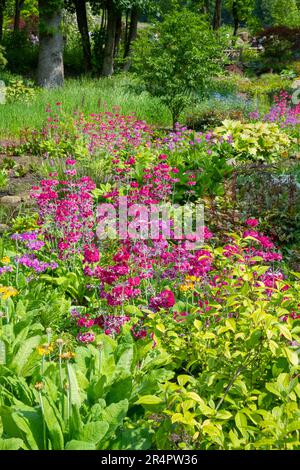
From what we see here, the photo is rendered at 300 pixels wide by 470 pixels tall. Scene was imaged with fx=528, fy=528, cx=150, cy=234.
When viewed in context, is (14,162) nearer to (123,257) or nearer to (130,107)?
(130,107)

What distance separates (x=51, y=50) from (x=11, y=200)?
450 inches

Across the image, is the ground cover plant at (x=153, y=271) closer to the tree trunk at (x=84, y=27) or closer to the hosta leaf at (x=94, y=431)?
the hosta leaf at (x=94, y=431)

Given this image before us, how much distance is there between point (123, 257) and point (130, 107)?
910cm

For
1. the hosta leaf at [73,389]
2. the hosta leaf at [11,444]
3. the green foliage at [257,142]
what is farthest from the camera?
the green foliage at [257,142]

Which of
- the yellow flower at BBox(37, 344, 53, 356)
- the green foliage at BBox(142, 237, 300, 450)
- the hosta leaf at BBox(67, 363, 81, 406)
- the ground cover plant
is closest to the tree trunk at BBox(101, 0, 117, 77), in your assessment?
the ground cover plant

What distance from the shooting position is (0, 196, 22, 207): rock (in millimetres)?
6497

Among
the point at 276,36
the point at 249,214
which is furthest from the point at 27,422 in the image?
the point at 276,36

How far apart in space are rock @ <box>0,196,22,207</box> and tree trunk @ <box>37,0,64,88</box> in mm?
10221

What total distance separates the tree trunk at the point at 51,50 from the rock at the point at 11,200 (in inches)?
402

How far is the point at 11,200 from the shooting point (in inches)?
258

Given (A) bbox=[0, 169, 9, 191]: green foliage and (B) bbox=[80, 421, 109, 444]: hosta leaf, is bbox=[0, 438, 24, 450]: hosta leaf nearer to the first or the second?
(B) bbox=[80, 421, 109, 444]: hosta leaf

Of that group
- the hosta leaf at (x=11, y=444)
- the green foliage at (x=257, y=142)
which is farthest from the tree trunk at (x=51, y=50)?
the hosta leaf at (x=11, y=444)

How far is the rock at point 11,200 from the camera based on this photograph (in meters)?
6.50

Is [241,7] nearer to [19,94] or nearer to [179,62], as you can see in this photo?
[19,94]
